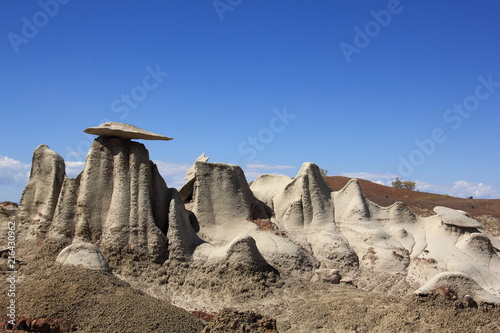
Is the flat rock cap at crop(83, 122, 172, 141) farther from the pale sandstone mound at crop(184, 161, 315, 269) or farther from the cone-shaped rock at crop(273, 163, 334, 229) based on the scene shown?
the cone-shaped rock at crop(273, 163, 334, 229)

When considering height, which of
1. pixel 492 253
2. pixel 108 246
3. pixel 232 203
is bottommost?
pixel 492 253

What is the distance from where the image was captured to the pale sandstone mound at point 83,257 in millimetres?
8531

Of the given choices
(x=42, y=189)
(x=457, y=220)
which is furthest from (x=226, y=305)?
(x=457, y=220)

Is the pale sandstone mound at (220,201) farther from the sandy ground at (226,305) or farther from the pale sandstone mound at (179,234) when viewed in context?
the sandy ground at (226,305)

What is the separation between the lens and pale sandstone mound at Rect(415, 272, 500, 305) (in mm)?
7848

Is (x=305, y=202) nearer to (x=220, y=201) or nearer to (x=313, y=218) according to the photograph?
(x=313, y=218)

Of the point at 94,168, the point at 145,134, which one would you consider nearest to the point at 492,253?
the point at 145,134

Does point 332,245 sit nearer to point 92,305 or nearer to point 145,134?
point 145,134

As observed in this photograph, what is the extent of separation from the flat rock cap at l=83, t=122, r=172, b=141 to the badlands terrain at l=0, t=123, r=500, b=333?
38mm

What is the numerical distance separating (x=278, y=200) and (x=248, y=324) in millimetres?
6059

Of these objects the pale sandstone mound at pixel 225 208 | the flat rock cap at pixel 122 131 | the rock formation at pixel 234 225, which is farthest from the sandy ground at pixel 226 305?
the flat rock cap at pixel 122 131

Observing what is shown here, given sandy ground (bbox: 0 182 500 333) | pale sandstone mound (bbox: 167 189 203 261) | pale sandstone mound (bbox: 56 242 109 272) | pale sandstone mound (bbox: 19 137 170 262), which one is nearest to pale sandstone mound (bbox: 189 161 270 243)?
pale sandstone mound (bbox: 167 189 203 261)

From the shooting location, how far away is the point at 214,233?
1088 centimetres

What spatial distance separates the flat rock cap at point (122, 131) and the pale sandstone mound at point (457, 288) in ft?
18.6
